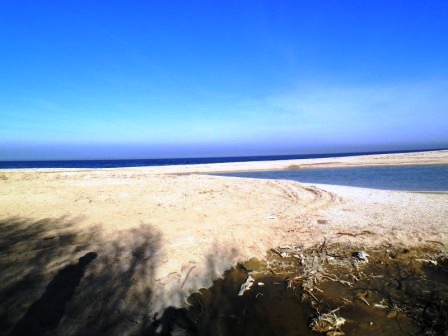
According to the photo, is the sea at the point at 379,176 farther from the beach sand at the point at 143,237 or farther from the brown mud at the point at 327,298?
the brown mud at the point at 327,298

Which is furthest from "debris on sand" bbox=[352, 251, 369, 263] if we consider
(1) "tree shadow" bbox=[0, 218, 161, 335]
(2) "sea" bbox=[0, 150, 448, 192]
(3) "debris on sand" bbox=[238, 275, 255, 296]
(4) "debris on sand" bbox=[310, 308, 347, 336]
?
(2) "sea" bbox=[0, 150, 448, 192]

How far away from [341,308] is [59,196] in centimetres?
1053

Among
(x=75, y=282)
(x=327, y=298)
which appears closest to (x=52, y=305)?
(x=75, y=282)

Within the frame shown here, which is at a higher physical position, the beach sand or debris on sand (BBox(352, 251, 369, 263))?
the beach sand

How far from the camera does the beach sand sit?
3.95m

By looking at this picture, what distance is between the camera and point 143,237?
20.8 feet

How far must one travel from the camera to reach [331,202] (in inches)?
436

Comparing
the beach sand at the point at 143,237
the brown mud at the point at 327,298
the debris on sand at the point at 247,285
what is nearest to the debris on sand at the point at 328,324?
the brown mud at the point at 327,298

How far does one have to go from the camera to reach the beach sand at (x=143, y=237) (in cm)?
395

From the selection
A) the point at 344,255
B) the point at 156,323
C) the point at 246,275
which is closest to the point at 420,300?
the point at 344,255

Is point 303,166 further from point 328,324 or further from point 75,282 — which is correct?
point 75,282

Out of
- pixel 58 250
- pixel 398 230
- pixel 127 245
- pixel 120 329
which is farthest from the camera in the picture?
pixel 398 230

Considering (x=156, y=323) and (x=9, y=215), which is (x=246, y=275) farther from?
(x=9, y=215)

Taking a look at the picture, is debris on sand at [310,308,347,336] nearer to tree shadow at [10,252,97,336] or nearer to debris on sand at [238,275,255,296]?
debris on sand at [238,275,255,296]
